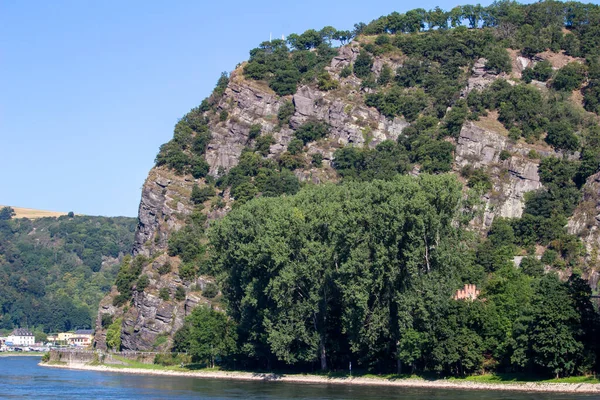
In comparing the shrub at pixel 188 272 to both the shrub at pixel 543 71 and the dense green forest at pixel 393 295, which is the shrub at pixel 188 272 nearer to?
the dense green forest at pixel 393 295

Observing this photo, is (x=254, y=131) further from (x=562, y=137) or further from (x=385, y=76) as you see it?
(x=562, y=137)

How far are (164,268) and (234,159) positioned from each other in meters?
34.9

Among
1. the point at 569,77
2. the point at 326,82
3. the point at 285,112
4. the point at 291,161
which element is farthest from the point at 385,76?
the point at 569,77

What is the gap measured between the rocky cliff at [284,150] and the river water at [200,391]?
3381cm

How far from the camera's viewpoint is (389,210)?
9219 cm

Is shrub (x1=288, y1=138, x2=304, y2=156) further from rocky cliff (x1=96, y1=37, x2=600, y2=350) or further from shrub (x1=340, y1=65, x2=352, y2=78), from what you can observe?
shrub (x1=340, y1=65, x2=352, y2=78)

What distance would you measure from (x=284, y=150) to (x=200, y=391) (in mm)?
93284

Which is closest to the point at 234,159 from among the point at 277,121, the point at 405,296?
the point at 277,121

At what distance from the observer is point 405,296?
91.3 m

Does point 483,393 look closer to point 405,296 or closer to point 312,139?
point 405,296

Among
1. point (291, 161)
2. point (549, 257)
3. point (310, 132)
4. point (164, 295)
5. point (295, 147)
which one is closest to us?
point (549, 257)

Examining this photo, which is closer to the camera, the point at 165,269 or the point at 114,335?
the point at 165,269

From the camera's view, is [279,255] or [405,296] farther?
[279,255]

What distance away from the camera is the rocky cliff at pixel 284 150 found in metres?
148
